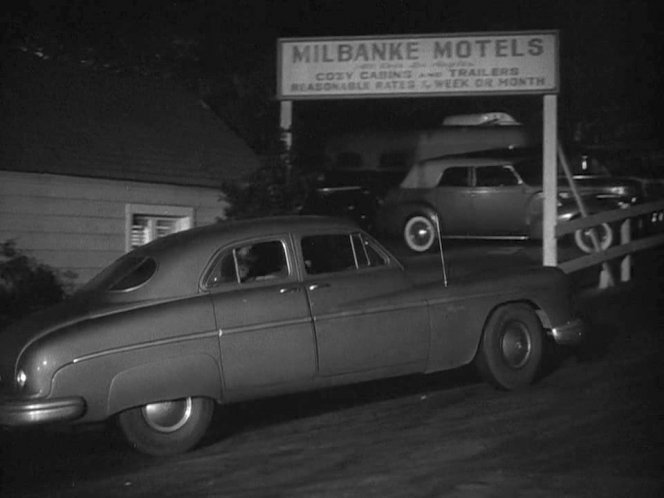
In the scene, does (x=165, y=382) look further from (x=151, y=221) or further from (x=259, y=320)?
(x=151, y=221)

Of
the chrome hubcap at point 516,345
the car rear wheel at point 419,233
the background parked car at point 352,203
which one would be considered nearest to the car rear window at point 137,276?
the chrome hubcap at point 516,345

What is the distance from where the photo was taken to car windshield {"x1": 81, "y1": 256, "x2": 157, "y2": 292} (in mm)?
8766

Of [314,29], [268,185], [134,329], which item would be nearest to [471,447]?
[134,329]

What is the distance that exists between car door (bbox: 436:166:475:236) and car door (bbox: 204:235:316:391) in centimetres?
1075

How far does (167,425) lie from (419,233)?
38.2 ft

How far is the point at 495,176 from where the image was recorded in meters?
19.5

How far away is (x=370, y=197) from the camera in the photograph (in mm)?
22484

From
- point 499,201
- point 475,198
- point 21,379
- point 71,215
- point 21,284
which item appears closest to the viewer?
point 21,379

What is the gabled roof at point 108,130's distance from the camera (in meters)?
14.6

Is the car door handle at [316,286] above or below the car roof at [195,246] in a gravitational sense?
below

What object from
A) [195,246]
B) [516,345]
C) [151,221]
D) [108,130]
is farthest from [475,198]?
[195,246]

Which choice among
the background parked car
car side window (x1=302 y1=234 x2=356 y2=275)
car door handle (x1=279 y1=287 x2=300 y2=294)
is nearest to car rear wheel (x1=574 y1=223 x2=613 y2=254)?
the background parked car

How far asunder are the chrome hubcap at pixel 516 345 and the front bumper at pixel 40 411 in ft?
12.4

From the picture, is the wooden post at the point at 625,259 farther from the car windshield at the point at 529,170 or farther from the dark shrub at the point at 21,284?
the dark shrub at the point at 21,284
